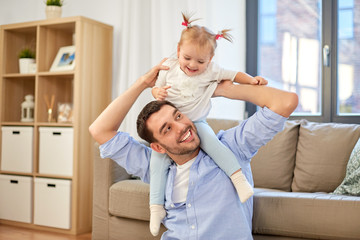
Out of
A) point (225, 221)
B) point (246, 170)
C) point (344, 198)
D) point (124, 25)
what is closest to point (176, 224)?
point (225, 221)

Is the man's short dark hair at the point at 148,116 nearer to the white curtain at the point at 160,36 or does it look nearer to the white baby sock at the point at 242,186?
the white baby sock at the point at 242,186

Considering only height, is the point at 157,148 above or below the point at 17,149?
above

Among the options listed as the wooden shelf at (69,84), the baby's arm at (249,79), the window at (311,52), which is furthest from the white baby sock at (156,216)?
the window at (311,52)

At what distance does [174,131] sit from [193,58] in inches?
12.1

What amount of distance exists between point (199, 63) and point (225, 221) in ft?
2.11

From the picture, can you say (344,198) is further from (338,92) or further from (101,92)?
(101,92)

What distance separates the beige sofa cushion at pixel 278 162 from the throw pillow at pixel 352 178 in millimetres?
393

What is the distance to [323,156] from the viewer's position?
2.66 metres

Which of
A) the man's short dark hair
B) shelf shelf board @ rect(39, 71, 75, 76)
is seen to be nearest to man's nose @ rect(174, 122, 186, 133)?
the man's short dark hair

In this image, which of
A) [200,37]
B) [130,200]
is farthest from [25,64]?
[200,37]

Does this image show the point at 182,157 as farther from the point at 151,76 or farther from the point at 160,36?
the point at 160,36

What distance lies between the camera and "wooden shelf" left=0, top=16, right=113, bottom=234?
139 inches

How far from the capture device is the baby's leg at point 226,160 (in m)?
1.80

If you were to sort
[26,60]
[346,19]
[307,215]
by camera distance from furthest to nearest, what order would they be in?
[26,60] < [346,19] < [307,215]
